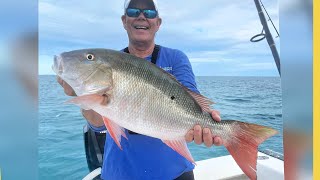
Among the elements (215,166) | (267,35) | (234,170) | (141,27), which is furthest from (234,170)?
(141,27)

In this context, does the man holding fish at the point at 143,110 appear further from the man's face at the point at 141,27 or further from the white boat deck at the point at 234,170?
the white boat deck at the point at 234,170

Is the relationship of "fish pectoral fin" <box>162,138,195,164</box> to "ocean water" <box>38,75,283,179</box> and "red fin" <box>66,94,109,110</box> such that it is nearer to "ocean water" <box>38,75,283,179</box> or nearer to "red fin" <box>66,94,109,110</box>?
"red fin" <box>66,94,109,110</box>

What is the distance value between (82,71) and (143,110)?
397mm

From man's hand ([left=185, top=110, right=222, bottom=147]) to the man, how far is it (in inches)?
11.6

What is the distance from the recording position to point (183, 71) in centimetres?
229

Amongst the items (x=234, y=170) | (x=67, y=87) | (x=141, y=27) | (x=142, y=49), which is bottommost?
(x=234, y=170)

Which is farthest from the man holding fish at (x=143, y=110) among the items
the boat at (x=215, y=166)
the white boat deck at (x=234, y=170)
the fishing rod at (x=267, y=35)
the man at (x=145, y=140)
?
the fishing rod at (x=267, y=35)

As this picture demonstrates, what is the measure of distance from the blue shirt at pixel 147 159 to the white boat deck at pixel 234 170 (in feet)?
5.30

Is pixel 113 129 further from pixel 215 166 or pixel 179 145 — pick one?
pixel 215 166

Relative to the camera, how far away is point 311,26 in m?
1.66

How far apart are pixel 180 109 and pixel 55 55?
2.44 feet

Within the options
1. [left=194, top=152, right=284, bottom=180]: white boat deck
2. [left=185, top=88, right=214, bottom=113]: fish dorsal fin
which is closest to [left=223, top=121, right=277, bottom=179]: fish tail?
[left=185, top=88, right=214, bottom=113]: fish dorsal fin

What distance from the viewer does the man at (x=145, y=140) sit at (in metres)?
2.19

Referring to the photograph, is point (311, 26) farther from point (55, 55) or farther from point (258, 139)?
point (55, 55)
